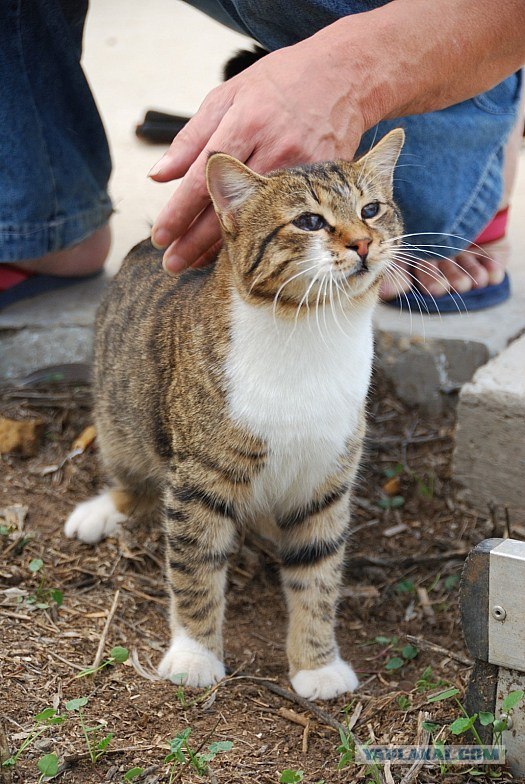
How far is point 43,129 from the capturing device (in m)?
3.24

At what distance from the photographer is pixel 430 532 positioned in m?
2.87

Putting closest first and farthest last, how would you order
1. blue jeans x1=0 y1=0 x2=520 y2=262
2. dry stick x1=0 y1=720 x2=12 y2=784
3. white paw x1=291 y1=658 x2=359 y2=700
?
dry stick x1=0 y1=720 x2=12 y2=784, white paw x1=291 y1=658 x2=359 y2=700, blue jeans x1=0 y1=0 x2=520 y2=262

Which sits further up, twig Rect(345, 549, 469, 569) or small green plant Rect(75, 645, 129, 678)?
small green plant Rect(75, 645, 129, 678)

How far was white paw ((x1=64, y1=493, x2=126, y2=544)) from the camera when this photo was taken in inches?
108

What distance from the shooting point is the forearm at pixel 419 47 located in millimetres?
2072

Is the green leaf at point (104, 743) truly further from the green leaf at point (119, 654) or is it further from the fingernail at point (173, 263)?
the fingernail at point (173, 263)

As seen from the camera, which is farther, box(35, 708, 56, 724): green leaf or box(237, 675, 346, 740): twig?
box(237, 675, 346, 740): twig

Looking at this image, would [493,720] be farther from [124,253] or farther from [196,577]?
[124,253]

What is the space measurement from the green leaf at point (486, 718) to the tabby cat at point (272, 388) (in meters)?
0.51

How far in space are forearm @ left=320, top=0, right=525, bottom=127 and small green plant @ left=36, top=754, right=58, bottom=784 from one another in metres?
1.41

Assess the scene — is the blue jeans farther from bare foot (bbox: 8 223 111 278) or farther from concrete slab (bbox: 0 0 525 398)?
concrete slab (bbox: 0 0 525 398)

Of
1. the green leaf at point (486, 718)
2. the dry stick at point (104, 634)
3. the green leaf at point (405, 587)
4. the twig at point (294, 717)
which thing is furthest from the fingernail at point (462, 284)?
the green leaf at point (486, 718)

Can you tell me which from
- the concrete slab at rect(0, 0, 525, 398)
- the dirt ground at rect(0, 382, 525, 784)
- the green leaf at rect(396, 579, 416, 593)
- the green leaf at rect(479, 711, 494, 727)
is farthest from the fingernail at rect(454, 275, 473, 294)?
the green leaf at rect(479, 711, 494, 727)

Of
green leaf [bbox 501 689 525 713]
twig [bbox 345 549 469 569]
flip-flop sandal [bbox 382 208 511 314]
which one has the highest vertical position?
green leaf [bbox 501 689 525 713]
